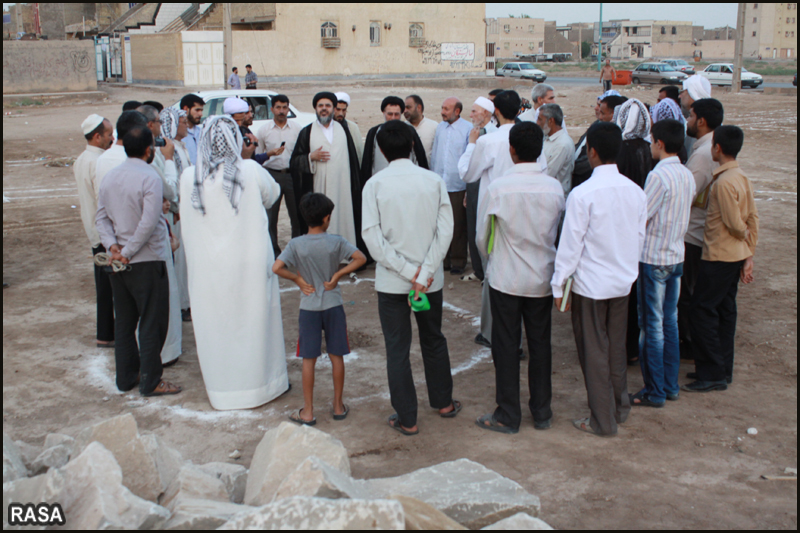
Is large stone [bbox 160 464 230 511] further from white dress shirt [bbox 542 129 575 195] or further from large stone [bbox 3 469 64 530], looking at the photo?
white dress shirt [bbox 542 129 575 195]

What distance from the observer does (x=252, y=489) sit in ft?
10.8

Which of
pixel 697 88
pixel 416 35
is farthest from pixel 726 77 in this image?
A: pixel 697 88

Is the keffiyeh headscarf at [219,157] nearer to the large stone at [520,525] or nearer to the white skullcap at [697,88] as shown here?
the large stone at [520,525]

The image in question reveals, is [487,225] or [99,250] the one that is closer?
[487,225]

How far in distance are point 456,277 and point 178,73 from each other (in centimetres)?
2972

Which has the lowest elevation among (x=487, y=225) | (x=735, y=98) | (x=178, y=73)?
(x=487, y=225)

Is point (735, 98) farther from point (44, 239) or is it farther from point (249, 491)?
point (249, 491)

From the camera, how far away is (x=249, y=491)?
3.32m

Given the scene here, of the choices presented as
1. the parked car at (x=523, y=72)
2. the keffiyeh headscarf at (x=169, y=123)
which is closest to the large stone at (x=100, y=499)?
the keffiyeh headscarf at (x=169, y=123)

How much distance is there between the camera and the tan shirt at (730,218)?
454 centimetres

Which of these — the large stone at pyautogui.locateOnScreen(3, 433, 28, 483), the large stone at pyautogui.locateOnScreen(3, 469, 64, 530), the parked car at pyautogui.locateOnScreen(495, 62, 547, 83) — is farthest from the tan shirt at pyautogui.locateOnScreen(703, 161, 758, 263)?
the parked car at pyautogui.locateOnScreen(495, 62, 547, 83)

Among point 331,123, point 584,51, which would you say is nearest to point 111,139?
point 331,123

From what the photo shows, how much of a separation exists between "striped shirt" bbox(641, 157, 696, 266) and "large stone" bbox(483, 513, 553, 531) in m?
2.22

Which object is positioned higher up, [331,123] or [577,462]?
[331,123]
